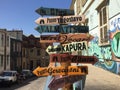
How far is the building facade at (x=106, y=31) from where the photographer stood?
477 inches

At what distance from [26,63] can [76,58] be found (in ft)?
230

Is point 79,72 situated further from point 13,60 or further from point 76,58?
point 13,60

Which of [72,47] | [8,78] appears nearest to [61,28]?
[72,47]

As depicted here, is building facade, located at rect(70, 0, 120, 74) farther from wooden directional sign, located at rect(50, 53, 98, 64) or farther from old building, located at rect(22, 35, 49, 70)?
old building, located at rect(22, 35, 49, 70)

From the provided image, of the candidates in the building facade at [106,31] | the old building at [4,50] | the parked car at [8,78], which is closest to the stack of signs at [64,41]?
the building facade at [106,31]

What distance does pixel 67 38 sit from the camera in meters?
7.59

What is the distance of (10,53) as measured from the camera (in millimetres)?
58188

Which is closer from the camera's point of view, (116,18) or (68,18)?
(68,18)

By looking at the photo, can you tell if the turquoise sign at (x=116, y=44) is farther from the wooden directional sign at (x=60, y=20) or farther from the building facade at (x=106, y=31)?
the wooden directional sign at (x=60, y=20)

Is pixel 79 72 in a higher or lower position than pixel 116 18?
lower

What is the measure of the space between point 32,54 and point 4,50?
3130cm

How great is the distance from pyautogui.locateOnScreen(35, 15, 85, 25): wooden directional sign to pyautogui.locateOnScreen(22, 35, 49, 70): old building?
65761 millimetres

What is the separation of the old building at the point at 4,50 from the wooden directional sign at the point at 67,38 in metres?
43.0

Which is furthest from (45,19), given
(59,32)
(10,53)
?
(10,53)
